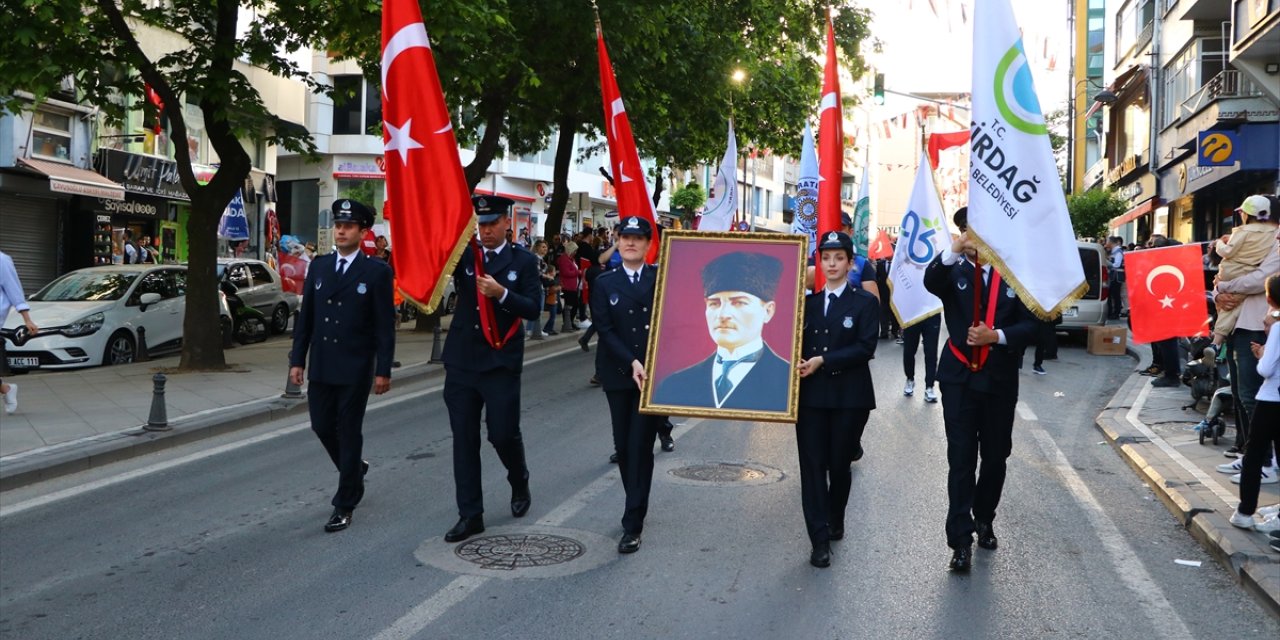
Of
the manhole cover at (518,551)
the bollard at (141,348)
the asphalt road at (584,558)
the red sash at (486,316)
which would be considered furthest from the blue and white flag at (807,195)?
the bollard at (141,348)

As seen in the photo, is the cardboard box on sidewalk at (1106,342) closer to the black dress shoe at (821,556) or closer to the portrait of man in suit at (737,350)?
the portrait of man in suit at (737,350)

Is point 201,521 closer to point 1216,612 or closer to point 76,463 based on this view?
point 76,463

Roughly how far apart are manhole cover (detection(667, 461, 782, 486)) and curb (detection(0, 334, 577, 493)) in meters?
4.47

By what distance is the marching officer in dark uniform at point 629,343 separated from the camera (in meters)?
6.61

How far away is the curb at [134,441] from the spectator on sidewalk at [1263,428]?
8170mm

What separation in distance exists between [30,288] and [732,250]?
2313 cm

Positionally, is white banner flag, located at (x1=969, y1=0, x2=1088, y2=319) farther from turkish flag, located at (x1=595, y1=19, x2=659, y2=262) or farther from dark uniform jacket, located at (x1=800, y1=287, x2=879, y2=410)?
turkish flag, located at (x1=595, y1=19, x2=659, y2=262)

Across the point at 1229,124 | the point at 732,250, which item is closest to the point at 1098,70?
the point at 1229,124

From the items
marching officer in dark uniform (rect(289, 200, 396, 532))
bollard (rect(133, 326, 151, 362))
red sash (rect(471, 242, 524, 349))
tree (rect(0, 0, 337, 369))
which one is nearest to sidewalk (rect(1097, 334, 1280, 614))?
red sash (rect(471, 242, 524, 349))

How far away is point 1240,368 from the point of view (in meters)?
8.66

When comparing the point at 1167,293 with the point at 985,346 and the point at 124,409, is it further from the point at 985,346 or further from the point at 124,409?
the point at 124,409

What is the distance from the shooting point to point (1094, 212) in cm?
3712

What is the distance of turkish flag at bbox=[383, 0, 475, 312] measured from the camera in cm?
660

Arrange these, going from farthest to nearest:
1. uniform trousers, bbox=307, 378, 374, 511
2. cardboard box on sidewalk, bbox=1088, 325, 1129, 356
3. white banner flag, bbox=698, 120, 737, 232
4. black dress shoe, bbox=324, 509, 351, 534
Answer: cardboard box on sidewalk, bbox=1088, 325, 1129, 356
white banner flag, bbox=698, 120, 737, 232
uniform trousers, bbox=307, 378, 374, 511
black dress shoe, bbox=324, 509, 351, 534
